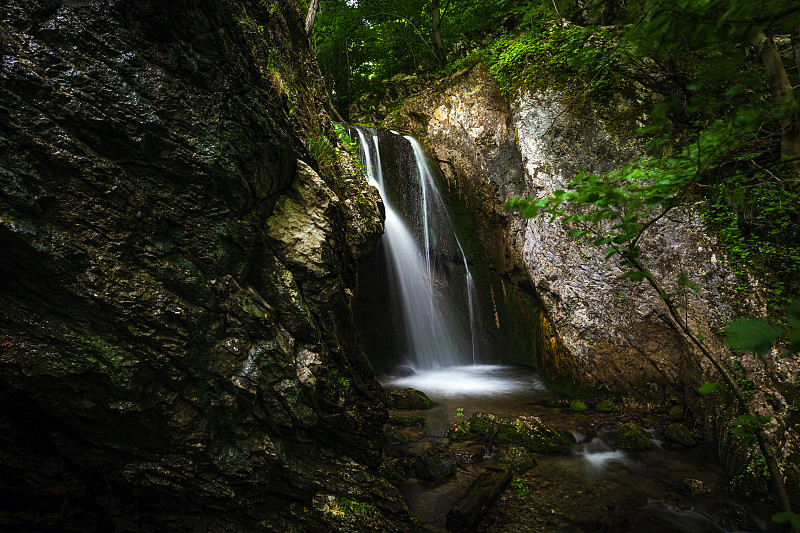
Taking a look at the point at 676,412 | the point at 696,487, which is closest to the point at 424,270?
the point at 676,412

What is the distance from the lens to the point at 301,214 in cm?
375

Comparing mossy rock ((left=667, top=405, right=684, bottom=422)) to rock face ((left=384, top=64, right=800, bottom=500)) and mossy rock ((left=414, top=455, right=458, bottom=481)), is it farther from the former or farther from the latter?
mossy rock ((left=414, top=455, right=458, bottom=481))

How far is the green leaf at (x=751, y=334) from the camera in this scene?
1117 mm

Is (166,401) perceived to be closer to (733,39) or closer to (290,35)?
(733,39)

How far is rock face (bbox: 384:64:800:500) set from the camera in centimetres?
565

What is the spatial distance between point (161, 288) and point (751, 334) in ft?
10.3

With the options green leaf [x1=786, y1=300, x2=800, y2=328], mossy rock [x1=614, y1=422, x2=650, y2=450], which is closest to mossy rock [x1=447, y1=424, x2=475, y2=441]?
mossy rock [x1=614, y1=422, x2=650, y2=450]

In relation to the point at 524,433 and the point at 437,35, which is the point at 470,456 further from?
the point at 437,35

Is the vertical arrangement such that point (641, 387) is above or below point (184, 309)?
below

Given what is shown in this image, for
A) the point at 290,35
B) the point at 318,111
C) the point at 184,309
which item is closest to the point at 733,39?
the point at 184,309

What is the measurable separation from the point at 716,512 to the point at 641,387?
8.77ft

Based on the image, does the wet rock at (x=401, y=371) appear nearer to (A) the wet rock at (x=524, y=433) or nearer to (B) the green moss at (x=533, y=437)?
(A) the wet rock at (x=524, y=433)

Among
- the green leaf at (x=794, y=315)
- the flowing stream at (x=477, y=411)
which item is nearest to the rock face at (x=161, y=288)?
the flowing stream at (x=477, y=411)

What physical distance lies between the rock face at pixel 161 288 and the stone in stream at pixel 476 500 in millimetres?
544
